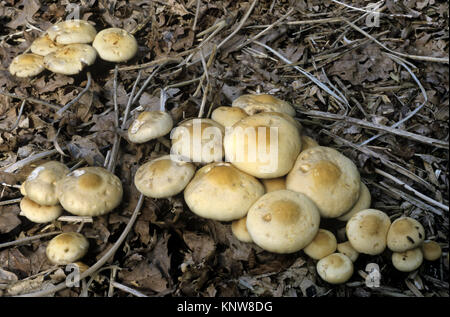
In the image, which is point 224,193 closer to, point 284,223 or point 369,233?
point 284,223

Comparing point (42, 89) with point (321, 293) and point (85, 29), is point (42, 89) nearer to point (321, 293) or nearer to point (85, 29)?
point (85, 29)

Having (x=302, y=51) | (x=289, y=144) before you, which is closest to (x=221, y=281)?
(x=289, y=144)

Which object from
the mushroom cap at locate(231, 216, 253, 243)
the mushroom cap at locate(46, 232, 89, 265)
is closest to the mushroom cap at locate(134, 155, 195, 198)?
the mushroom cap at locate(231, 216, 253, 243)

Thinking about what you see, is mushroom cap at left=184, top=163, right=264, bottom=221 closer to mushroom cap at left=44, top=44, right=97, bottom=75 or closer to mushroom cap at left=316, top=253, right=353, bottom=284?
mushroom cap at left=316, top=253, right=353, bottom=284

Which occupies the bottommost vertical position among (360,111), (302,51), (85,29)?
(360,111)

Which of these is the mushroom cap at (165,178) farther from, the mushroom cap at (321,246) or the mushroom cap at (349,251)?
the mushroom cap at (349,251)

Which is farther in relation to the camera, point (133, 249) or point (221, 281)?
point (133, 249)

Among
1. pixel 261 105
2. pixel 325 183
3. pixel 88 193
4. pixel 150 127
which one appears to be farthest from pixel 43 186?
pixel 325 183

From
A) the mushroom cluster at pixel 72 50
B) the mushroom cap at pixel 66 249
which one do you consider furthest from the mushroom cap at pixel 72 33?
the mushroom cap at pixel 66 249

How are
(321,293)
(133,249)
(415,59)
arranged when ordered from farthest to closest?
(415,59), (133,249), (321,293)
